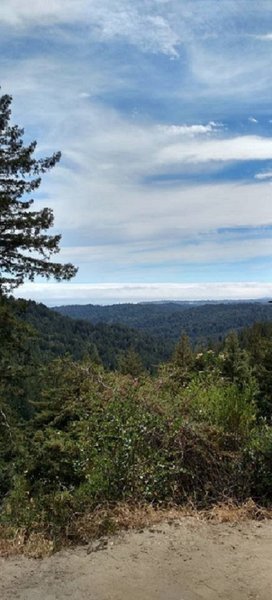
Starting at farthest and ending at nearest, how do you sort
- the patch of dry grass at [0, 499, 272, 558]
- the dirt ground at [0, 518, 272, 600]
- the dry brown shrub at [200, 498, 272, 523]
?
the dry brown shrub at [200, 498, 272, 523]
the patch of dry grass at [0, 499, 272, 558]
the dirt ground at [0, 518, 272, 600]

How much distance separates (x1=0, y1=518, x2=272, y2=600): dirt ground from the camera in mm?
3732

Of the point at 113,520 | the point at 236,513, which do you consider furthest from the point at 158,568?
the point at 236,513

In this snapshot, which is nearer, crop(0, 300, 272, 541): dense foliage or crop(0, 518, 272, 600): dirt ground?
crop(0, 518, 272, 600): dirt ground

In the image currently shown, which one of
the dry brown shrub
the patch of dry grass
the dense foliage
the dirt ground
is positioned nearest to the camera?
the dirt ground

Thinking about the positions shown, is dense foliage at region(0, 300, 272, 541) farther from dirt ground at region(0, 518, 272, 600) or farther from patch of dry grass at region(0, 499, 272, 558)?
dirt ground at region(0, 518, 272, 600)

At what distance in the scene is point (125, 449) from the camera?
18.3ft

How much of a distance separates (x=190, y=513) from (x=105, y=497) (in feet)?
2.82

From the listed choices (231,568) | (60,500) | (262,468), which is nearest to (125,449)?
(60,500)

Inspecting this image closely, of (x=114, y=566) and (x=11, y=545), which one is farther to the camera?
(x=11, y=545)

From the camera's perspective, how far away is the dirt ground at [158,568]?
373cm

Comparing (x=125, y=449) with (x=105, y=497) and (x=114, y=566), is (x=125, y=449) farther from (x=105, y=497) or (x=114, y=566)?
(x=114, y=566)

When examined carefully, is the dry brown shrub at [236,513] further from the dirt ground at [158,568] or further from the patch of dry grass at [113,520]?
the dirt ground at [158,568]

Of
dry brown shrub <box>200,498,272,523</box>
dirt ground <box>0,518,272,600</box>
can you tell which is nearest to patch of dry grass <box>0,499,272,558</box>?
dry brown shrub <box>200,498,272,523</box>

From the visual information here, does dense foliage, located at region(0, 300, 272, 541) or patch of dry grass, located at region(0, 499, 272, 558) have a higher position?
dense foliage, located at region(0, 300, 272, 541)
